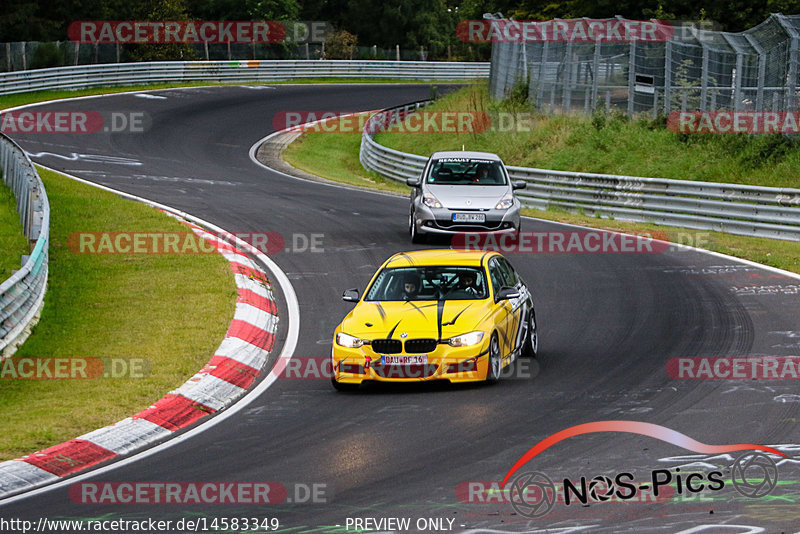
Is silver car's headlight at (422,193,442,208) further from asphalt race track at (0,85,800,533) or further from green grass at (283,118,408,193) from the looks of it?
green grass at (283,118,408,193)

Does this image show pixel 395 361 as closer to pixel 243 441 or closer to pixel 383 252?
pixel 243 441

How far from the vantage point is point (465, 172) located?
22109 mm

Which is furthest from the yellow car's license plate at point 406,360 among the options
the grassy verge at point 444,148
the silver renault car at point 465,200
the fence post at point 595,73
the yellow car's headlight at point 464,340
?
the fence post at point 595,73

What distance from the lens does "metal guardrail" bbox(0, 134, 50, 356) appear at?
13492 millimetres

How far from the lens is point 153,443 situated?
10258mm

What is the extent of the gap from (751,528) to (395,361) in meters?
5.03

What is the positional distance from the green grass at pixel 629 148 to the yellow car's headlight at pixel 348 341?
16647mm

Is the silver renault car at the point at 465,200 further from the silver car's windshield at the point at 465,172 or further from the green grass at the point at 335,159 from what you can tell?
the green grass at the point at 335,159

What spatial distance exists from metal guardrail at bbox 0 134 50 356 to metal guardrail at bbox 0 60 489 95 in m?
27.1

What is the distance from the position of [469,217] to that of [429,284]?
7978 millimetres

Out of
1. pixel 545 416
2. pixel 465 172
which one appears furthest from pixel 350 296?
pixel 465 172

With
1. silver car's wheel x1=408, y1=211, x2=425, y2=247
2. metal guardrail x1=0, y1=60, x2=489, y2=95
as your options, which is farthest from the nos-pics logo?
metal guardrail x1=0, y1=60, x2=489, y2=95

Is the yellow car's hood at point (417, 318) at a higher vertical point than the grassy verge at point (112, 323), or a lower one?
higher

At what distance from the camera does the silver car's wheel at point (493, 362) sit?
467 inches
